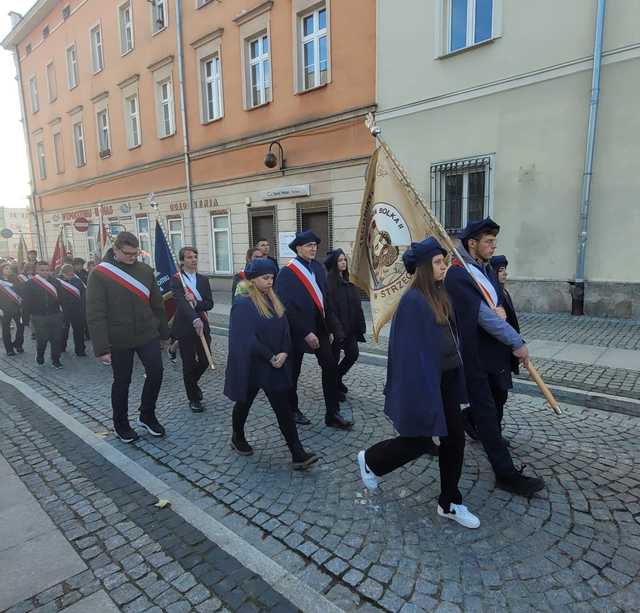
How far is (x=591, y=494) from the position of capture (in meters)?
3.10

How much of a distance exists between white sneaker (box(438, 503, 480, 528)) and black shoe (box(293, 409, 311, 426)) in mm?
1863

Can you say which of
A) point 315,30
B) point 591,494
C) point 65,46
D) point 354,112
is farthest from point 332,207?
point 65,46

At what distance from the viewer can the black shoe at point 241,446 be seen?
3904 millimetres

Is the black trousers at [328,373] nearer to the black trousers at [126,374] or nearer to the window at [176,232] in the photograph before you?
the black trousers at [126,374]

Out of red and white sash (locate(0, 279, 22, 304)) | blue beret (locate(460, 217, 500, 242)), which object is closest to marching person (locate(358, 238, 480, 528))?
blue beret (locate(460, 217, 500, 242))

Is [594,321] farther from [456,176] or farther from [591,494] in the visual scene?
[591,494]

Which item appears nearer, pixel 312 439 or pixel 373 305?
pixel 312 439

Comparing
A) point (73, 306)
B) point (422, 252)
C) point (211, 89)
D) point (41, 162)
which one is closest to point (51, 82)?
point (41, 162)

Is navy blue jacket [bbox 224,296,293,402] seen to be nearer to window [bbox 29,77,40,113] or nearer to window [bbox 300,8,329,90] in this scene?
window [bbox 300,8,329,90]

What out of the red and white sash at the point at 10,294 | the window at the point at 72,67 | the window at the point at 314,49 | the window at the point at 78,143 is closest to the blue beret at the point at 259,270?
the red and white sash at the point at 10,294

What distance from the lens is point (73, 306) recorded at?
8.45 metres

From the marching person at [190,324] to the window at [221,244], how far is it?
1101 centimetres

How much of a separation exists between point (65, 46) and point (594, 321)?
27940mm

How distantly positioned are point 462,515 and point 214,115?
16.4m
